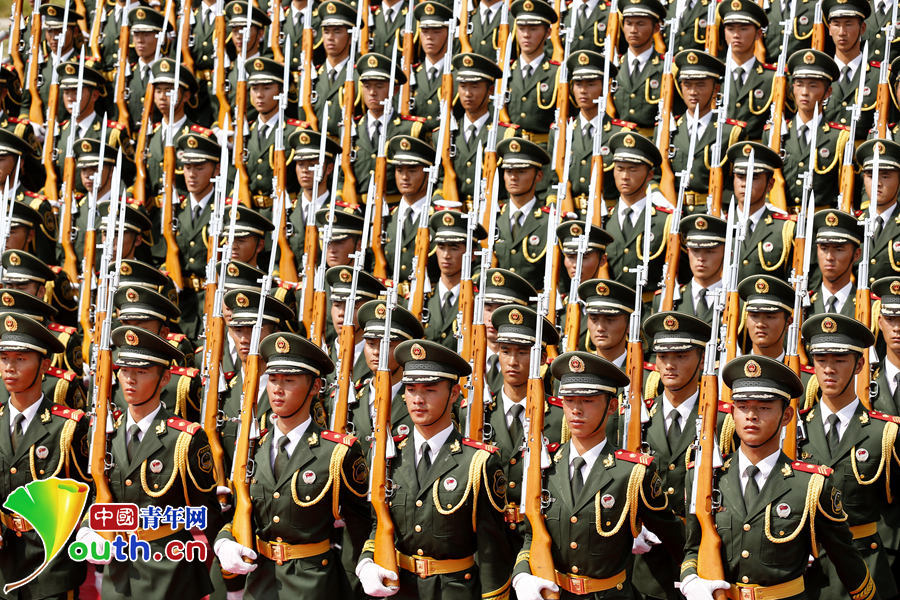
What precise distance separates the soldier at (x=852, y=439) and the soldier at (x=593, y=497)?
1251 millimetres

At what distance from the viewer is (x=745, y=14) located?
→ 14.6 meters

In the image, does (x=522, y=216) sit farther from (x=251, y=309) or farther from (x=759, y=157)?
(x=251, y=309)

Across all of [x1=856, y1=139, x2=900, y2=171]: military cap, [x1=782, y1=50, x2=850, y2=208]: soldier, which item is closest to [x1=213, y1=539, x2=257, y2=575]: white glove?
[x1=856, y1=139, x2=900, y2=171]: military cap

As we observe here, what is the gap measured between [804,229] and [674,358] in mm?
2195

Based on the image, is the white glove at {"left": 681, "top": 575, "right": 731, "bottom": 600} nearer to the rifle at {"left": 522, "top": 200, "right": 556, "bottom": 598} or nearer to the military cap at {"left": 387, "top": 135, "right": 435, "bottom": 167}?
the rifle at {"left": 522, "top": 200, "right": 556, "bottom": 598}

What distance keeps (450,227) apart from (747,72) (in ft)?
13.8

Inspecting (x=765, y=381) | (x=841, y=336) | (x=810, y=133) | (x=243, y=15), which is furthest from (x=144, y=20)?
(x=765, y=381)

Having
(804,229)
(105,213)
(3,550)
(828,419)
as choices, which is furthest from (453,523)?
(105,213)

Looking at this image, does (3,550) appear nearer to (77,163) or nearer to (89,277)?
(89,277)

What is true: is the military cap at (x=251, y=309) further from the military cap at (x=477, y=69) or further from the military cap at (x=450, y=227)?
the military cap at (x=477, y=69)

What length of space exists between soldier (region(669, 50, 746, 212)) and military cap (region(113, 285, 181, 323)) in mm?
5084

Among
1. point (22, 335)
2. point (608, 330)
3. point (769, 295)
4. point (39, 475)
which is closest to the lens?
point (39, 475)

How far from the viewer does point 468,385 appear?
9883 mm

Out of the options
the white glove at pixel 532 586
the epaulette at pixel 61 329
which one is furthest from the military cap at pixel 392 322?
the epaulette at pixel 61 329
